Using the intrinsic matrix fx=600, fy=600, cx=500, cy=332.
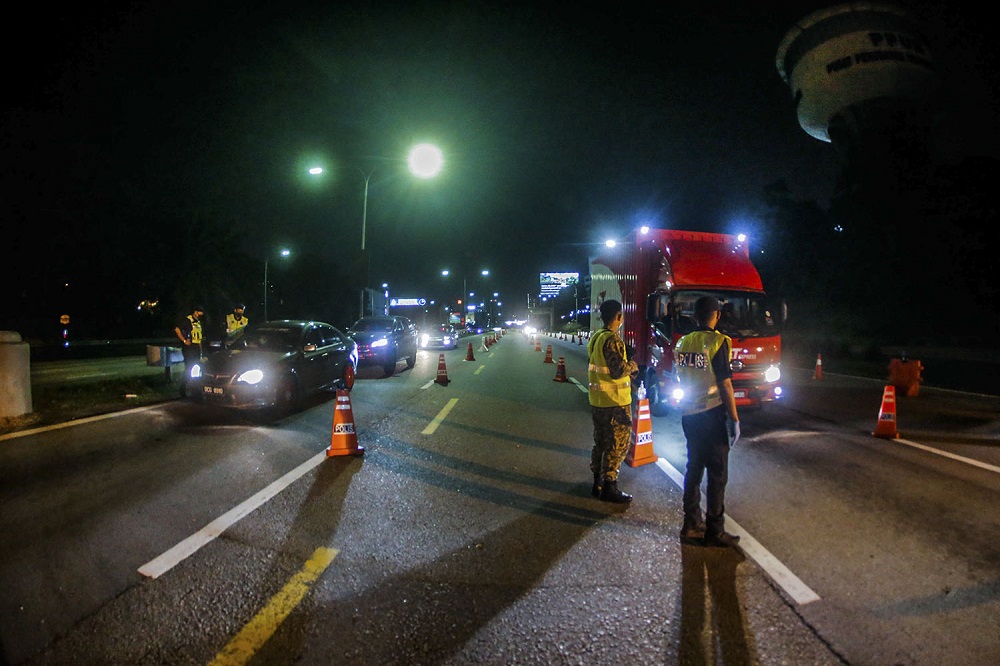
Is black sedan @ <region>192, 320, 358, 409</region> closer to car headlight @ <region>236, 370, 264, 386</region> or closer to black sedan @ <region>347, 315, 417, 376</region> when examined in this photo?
car headlight @ <region>236, 370, 264, 386</region>

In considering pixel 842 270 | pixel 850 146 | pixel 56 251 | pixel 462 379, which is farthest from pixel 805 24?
pixel 56 251

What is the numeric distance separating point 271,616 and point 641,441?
490cm

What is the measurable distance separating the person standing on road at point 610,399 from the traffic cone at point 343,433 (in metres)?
3.27

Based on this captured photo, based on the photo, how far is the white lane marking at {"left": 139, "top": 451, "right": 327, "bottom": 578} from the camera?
4.11 m

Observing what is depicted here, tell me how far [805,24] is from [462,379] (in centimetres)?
7116

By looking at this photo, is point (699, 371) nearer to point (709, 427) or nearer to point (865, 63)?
point (709, 427)

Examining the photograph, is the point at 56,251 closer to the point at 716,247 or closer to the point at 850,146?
the point at 716,247

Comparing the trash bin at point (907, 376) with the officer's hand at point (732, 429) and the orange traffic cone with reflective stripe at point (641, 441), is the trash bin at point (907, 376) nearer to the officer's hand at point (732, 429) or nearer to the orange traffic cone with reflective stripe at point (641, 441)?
the orange traffic cone with reflective stripe at point (641, 441)

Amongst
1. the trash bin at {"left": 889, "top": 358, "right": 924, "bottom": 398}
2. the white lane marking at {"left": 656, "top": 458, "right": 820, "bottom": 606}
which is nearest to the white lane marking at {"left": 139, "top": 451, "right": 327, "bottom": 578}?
the white lane marking at {"left": 656, "top": 458, "right": 820, "bottom": 606}

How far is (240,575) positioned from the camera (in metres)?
3.97

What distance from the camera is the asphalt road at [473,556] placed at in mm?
3205

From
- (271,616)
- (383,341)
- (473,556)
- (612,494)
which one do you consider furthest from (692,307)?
(383,341)

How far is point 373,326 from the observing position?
64.7 feet

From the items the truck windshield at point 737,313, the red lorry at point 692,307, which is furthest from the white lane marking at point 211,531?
the truck windshield at point 737,313
